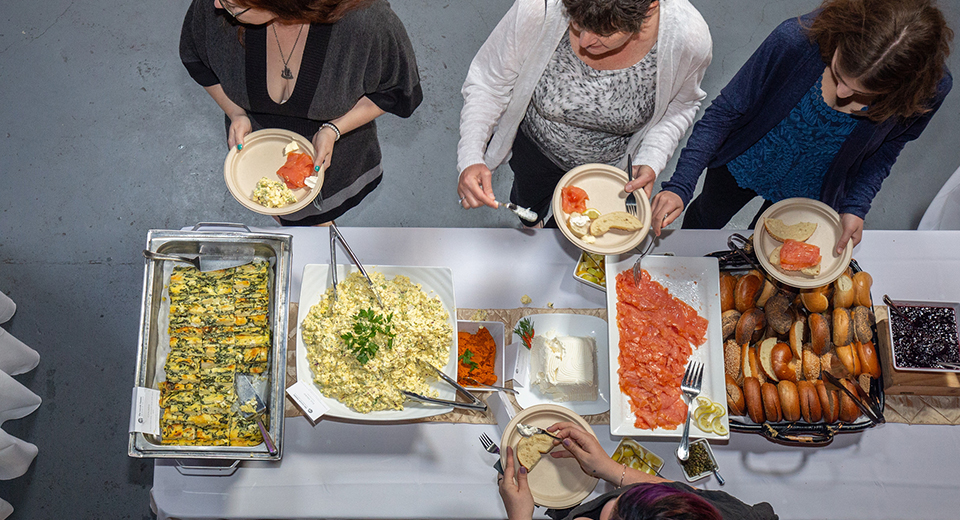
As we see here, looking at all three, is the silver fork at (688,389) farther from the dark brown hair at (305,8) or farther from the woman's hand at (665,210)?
the dark brown hair at (305,8)

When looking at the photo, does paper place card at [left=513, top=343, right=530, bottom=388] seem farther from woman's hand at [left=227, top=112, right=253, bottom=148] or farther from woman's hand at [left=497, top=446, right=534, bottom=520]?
woman's hand at [left=227, top=112, right=253, bottom=148]

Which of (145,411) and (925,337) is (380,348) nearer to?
(145,411)

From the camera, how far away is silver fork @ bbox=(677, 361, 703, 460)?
1.79 meters

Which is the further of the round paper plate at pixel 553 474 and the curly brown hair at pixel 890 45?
the round paper plate at pixel 553 474

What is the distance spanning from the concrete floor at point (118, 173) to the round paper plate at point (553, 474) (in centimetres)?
185

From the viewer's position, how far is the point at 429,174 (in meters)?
3.53

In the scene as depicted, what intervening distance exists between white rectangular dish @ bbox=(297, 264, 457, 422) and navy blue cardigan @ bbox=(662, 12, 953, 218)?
0.91m

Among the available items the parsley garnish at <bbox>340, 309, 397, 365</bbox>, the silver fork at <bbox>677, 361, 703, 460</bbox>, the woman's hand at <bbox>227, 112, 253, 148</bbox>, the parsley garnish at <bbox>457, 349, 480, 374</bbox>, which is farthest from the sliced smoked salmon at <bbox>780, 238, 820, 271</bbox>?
the woman's hand at <bbox>227, 112, 253, 148</bbox>

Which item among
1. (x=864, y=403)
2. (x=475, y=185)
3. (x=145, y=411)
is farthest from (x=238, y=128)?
(x=864, y=403)

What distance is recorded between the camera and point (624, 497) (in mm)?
1373

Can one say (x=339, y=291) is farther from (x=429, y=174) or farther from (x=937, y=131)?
(x=937, y=131)

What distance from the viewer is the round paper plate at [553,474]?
173 centimetres

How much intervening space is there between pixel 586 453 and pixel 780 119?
1279 mm

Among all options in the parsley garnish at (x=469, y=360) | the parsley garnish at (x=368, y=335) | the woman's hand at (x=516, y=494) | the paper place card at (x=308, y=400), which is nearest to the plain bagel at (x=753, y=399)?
the woman's hand at (x=516, y=494)
